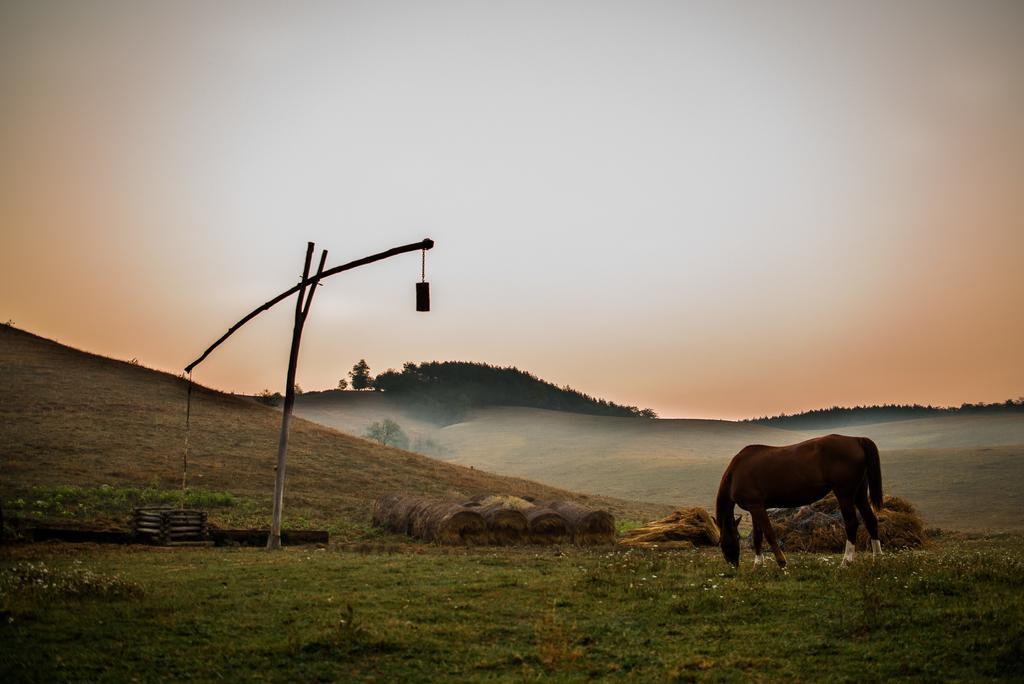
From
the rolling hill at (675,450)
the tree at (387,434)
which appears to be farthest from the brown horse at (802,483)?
the tree at (387,434)

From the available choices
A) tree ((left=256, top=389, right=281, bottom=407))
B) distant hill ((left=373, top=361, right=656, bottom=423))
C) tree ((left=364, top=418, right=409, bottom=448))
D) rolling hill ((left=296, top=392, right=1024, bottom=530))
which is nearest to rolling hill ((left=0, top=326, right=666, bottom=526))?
tree ((left=256, top=389, right=281, bottom=407))

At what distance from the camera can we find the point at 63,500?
30938mm

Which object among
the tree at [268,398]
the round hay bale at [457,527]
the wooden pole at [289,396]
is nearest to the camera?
the wooden pole at [289,396]

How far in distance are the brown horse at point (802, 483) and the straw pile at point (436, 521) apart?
10889mm

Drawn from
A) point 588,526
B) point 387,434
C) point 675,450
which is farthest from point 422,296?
point 675,450

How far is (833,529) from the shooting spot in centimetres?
2220

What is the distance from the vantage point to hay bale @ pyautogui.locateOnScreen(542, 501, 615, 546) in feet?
83.7

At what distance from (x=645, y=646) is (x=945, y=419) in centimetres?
14829

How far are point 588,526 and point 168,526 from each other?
1291cm

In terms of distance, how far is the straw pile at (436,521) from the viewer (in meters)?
25.2

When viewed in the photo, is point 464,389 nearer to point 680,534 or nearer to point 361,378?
point 361,378

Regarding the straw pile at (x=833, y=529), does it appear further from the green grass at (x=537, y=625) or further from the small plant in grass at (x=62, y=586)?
the small plant in grass at (x=62, y=586)

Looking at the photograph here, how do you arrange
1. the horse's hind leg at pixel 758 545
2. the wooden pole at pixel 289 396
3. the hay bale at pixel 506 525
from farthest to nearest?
the hay bale at pixel 506 525 < the wooden pole at pixel 289 396 < the horse's hind leg at pixel 758 545

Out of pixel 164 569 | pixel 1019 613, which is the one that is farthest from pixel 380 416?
pixel 1019 613
